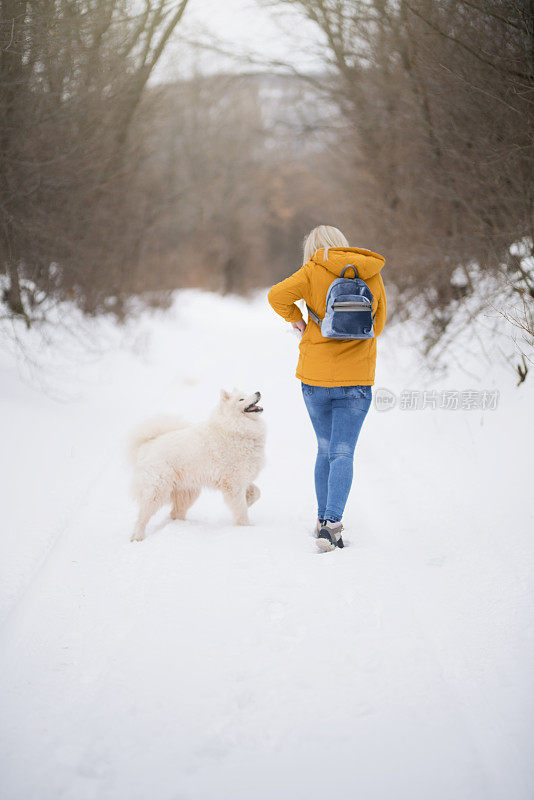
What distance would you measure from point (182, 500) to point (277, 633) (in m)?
2.00

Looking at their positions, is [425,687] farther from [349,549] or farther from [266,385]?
[266,385]

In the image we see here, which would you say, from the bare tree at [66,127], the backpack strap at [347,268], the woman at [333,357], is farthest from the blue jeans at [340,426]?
the bare tree at [66,127]

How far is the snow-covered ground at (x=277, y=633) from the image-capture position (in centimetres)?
222

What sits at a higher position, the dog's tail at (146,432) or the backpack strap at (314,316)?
the backpack strap at (314,316)

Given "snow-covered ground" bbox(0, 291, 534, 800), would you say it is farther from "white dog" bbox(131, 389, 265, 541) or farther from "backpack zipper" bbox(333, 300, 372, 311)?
"backpack zipper" bbox(333, 300, 372, 311)

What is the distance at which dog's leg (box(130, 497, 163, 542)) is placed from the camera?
4.46 metres

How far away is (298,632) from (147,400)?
702 cm

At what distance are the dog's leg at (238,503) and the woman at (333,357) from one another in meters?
0.80

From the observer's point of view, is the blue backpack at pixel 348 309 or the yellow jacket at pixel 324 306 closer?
the blue backpack at pixel 348 309

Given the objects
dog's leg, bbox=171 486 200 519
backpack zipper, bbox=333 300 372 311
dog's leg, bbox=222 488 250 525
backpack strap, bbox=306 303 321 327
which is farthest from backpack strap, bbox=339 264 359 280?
dog's leg, bbox=171 486 200 519

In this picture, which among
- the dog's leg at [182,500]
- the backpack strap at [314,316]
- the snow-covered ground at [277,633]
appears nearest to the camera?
the snow-covered ground at [277,633]

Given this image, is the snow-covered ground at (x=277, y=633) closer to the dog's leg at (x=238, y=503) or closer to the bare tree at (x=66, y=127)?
the dog's leg at (x=238, y=503)

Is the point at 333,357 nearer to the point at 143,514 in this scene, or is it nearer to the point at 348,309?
the point at 348,309

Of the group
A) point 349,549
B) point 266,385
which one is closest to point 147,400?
point 266,385
